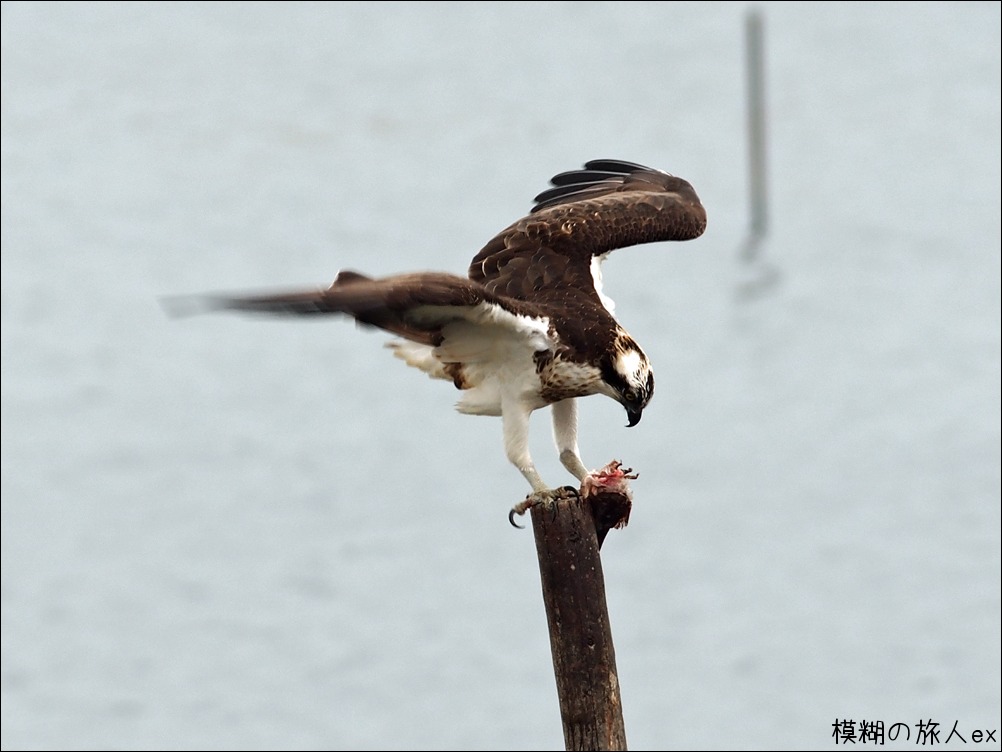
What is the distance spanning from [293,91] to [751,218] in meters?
8.16

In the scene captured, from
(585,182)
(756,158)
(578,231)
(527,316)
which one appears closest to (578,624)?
(527,316)

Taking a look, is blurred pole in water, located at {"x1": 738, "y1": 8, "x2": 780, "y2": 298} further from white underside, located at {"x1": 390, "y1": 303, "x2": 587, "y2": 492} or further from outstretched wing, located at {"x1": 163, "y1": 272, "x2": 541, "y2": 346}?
outstretched wing, located at {"x1": 163, "y1": 272, "x2": 541, "y2": 346}

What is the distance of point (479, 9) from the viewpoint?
35156 millimetres

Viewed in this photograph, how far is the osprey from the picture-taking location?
845 centimetres

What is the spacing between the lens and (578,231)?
10.4 metres

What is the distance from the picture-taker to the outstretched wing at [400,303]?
7.90 m

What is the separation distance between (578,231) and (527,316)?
139 centimetres

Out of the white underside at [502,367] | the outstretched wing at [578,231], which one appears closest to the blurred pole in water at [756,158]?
the outstretched wing at [578,231]

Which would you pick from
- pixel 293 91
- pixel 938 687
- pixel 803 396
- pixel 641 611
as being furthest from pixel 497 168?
pixel 938 687

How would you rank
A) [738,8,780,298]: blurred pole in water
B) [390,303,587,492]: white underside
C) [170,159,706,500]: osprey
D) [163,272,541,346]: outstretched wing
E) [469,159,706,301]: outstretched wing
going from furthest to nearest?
[738,8,780,298]: blurred pole in water < [469,159,706,301]: outstretched wing < [390,303,587,492]: white underside < [170,159,706,500]: osprey < [163,272,541,346]: outstretched wing

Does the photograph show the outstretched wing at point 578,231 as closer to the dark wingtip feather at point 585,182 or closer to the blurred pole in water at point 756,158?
the dark wingtip feather at point 585,182

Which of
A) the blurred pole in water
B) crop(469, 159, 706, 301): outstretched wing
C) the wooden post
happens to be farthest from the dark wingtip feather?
the blurred pole in water

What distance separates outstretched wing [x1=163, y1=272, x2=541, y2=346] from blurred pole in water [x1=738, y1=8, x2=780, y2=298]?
2202 centimetres

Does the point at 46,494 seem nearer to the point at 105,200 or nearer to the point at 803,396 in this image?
the point at 105,200
